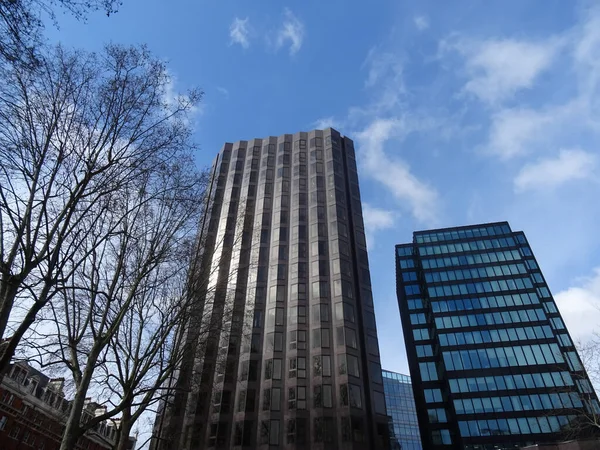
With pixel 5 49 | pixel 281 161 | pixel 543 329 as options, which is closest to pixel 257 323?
pixel 281 161

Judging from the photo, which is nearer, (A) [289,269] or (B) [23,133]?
(B) [23,133]

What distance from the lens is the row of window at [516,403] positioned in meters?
53.7

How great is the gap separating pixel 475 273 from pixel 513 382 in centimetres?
1927

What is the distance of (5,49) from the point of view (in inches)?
285

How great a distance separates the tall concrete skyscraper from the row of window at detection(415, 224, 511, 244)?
30.8m

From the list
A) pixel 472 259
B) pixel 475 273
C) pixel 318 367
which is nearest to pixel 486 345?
pixel 475 273

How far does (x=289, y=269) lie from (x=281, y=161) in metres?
17.5

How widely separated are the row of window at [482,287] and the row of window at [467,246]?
776 cm

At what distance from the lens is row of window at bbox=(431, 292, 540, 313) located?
64.1m

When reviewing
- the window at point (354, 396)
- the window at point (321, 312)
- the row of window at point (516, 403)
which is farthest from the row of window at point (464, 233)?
the window at point (354, 396)

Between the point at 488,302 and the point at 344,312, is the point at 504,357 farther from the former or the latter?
the point at 344,312

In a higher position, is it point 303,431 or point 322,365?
point 322,365

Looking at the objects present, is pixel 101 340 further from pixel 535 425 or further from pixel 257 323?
pixel 535 425

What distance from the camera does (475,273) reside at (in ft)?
227
